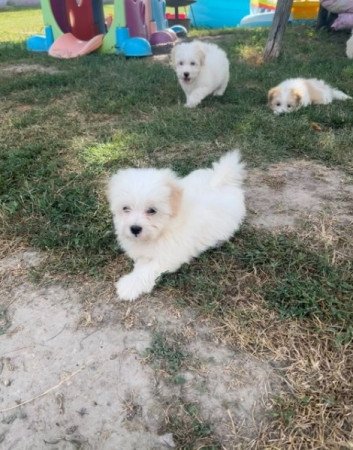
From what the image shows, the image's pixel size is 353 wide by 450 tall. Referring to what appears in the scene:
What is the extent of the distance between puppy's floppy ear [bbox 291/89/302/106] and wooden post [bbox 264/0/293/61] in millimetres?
2440

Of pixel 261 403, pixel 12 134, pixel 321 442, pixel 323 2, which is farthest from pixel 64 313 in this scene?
pixel 323 2

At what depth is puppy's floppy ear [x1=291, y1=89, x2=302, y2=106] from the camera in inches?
192

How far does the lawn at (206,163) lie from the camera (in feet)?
6.31

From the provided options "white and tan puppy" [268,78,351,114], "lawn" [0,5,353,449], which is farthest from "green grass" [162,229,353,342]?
"white and tan puppy" [268,78,351,114]

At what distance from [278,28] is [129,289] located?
617 cm

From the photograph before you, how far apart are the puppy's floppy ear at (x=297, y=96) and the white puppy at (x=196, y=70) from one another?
38.4 inches

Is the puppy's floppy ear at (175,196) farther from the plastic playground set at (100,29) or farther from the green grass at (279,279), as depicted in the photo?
the plastic playground set at (100,29)

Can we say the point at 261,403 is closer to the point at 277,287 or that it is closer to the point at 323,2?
the point at 277,287

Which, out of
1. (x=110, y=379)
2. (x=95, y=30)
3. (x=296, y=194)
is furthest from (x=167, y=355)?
(x=95, y=30)

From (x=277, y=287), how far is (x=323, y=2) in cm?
861

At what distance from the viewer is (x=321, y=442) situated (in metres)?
1.63

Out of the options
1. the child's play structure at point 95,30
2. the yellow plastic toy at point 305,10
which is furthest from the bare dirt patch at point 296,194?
the yellow plastic toy at point 305,10

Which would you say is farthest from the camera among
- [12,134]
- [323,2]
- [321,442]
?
[323,2]

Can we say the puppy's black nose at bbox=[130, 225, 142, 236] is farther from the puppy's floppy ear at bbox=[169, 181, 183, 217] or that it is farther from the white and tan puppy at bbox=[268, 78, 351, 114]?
the white and tan puppy at bbox=[268, 78, 351, 114]
